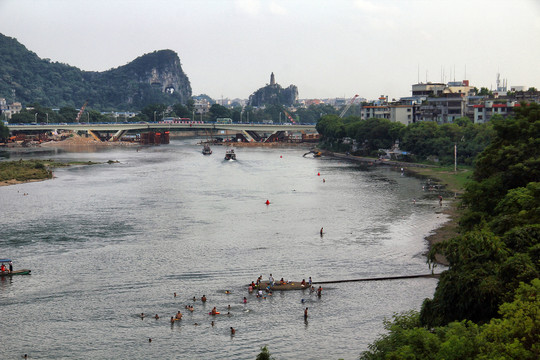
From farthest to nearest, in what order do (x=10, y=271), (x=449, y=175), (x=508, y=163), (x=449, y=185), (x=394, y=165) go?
(x=394, y=165), (x=449, y=175), (x=449, y=185), (x=508, y=163), (x=10, y=271)

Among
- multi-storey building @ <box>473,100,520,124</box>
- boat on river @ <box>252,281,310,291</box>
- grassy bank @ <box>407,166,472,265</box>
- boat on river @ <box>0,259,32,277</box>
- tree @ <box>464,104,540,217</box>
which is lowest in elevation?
boat on river @ <box>252,281,310,291</box>

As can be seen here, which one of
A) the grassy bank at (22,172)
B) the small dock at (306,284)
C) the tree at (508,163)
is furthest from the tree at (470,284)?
the grassy bank at (22,172)

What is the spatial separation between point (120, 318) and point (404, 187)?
64.0 meters

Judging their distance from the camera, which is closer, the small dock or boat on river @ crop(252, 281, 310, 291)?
boat on river @ crop(252, 281, 310, 291)

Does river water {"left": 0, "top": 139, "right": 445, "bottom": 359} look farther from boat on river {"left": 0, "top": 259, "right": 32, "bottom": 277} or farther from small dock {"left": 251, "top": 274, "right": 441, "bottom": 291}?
boat on river {"left": 0, "top": 259, "right": 32, "bottom": 277}

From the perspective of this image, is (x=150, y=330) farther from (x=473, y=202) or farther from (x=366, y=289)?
(x=473, y=202)

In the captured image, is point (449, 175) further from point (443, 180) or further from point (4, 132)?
point (4, 132)

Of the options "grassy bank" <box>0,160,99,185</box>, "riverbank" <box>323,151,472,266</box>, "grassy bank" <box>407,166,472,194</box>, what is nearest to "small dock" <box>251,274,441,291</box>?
"riverbank" <box>323,151,472,266</box>

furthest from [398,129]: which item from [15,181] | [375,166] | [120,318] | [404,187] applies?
[120,318]

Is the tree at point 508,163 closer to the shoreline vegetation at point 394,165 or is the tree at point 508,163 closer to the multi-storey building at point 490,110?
the shoreline vegetation at point 394,165

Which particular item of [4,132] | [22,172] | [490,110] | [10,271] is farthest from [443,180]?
[4,132]

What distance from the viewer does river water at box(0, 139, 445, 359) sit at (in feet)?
132

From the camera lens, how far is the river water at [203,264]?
40188mm

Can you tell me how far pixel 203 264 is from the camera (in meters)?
54.9
